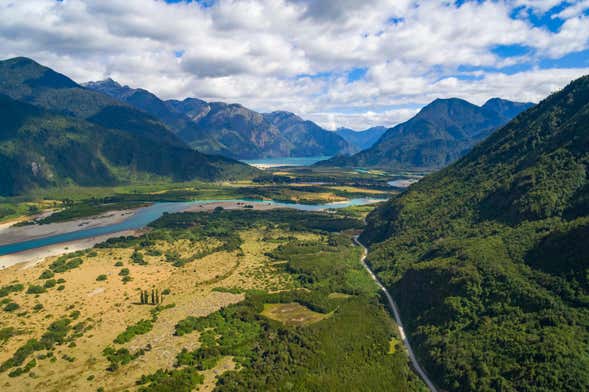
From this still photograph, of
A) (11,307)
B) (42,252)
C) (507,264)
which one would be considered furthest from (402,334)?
(42,252)

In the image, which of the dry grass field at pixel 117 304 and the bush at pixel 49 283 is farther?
Answer: the bush at pixel 49 283

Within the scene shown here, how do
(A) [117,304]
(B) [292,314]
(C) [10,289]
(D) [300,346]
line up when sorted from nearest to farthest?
(D) [300,346]
(B) [292,314]
(A) [117,304]
(C) [10,289]

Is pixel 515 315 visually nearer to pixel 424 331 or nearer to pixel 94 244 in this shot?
pixel 424 331

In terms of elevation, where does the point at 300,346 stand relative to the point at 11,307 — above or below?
below

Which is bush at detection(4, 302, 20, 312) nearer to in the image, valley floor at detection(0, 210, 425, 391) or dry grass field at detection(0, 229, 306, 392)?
valley floor at detection(0, 210, 425, 391)

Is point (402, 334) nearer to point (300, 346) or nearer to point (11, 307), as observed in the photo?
point (300, 346)

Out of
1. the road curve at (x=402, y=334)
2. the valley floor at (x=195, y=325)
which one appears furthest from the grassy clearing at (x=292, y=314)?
the road curve at (x=402, y=334)

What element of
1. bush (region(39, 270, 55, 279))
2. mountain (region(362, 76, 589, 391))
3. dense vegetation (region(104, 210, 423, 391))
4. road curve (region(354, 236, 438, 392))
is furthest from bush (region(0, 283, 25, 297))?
mountain (region(362, 76, 589, 391))

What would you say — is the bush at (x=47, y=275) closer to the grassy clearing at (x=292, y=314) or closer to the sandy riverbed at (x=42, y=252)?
the sandy riverbed at (x=42, y=252)

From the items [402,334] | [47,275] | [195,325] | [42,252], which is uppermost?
[42,252]
